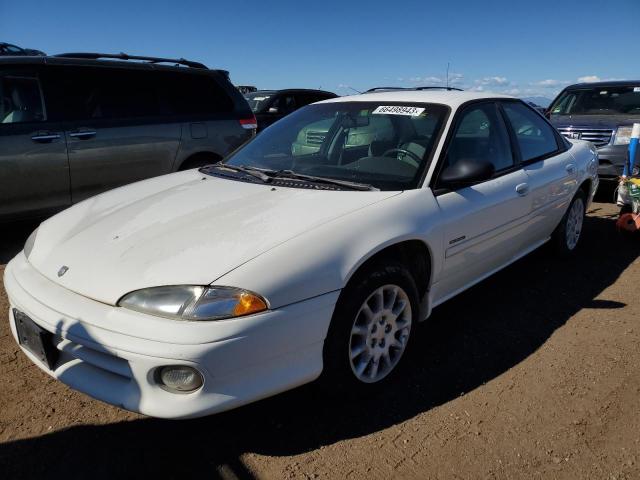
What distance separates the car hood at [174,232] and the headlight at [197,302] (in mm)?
40

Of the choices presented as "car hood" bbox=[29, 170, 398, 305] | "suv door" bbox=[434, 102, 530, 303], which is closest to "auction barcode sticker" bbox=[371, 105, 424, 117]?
"suv door" bbox=[434, 102, 530, 303]

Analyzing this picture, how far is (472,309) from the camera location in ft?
12.2

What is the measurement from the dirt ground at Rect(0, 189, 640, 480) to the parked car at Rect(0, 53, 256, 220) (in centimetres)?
188

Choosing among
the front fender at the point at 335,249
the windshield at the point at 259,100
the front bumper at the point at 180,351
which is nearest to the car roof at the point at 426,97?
the front fender at the point at 335,249

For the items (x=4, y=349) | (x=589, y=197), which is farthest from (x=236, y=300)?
(x=589, y=197)

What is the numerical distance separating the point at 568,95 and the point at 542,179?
601 centimetres

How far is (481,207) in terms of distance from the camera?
3.15m

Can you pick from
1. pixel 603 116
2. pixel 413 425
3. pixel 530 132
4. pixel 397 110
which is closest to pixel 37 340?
pixel 413 425

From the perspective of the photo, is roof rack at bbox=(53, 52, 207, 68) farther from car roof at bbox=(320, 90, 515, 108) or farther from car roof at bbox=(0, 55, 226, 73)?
car roof at bbox=(320, 90, 515, 108)

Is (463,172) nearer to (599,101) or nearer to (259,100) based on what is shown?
(599,101)

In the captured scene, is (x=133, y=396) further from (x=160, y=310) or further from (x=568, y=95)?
(x=568, y=95)

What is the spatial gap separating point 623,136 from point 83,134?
6.82 metres

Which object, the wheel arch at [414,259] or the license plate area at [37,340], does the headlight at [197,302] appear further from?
the wheel arch at [414,259]

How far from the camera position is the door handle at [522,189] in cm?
351
